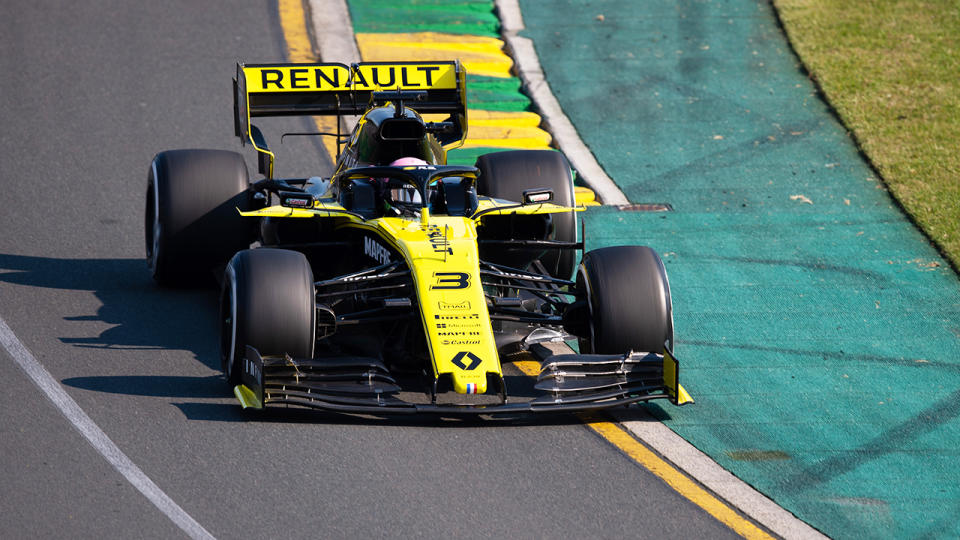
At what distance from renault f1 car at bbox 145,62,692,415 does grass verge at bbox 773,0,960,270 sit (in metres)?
4.18

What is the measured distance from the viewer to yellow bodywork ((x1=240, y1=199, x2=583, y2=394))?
315 inches

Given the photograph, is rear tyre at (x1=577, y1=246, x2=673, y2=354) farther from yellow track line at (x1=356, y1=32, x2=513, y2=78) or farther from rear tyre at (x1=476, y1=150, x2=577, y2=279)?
yellow track line at (x1=356, y1=32, x2=513, y2=78)

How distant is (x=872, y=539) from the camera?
712 cm

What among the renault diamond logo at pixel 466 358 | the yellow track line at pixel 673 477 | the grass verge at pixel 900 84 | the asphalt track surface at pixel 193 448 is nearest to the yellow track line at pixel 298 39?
the asphalt track surface at pixel 193 448

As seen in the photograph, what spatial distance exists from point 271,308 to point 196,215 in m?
2.65

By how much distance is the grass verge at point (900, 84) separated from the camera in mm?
13180

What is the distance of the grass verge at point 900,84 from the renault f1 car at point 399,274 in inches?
164

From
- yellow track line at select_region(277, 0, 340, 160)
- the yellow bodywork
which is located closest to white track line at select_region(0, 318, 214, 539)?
the yellow bodywork

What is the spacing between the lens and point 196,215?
34.6 ft

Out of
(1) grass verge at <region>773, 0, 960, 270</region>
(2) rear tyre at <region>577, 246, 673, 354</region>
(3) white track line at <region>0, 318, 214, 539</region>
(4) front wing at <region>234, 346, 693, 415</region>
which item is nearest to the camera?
→ (3) white track line at <region>0, 318, 214, 539</region>

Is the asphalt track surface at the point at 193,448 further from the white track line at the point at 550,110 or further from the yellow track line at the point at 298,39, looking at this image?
the white track line at the point at 550,110

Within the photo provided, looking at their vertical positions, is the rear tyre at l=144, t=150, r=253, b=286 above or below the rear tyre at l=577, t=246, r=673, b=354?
above

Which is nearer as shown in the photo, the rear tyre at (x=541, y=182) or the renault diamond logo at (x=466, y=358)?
the renault diamond logo at (x=466, y=358)

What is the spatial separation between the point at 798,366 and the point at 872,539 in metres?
2.43
